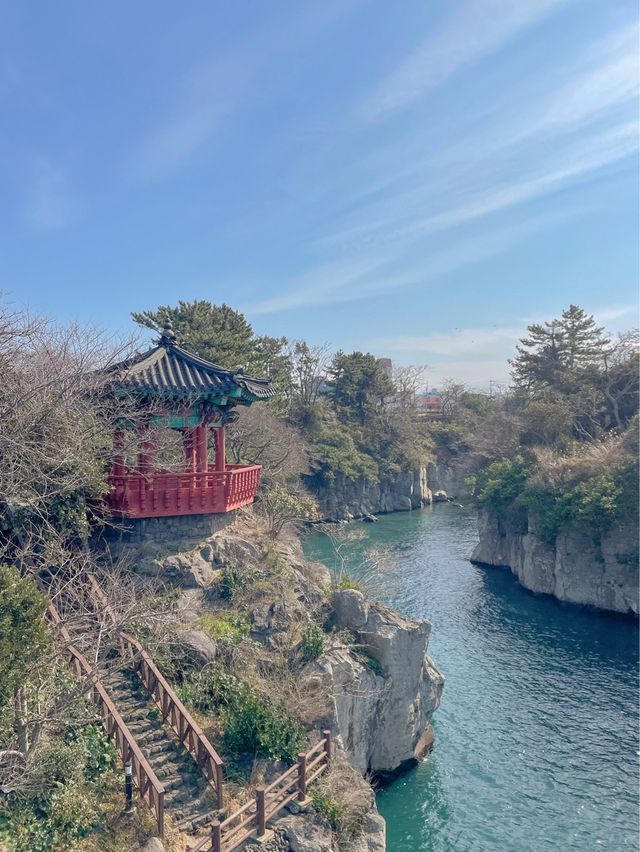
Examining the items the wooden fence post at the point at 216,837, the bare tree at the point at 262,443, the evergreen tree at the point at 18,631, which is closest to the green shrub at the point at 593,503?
the bare tree at the point at 262,443

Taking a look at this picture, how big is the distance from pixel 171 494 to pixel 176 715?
18.5ft

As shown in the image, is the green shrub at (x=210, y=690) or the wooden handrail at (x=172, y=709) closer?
the wooden handrail at (x=172, y=709)

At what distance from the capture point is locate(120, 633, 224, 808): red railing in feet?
33.3

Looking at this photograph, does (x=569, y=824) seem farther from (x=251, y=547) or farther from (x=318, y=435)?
(x=318, y=435)

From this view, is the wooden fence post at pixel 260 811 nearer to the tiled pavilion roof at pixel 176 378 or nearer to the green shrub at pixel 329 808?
the green shrub at pixel 329 808

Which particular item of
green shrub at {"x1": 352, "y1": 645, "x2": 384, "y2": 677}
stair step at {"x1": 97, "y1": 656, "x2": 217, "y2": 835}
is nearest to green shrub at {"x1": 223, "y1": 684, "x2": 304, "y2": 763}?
stair step at {"x1": 97, "y1": 656, "x2": 217, "y2": 835}

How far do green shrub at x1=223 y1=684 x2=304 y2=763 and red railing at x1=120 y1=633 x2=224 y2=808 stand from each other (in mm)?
676

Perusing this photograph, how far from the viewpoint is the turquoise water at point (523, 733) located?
1347 cm

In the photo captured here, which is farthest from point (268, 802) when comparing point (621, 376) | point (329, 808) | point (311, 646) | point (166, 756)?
A: point (621, 376)

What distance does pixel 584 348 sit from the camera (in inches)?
1677

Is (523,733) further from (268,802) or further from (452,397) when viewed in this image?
(452,397)

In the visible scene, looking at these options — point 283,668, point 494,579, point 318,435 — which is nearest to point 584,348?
point 494,579

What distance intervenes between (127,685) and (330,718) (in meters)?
4.55

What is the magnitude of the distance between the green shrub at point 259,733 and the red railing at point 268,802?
1.27ft
